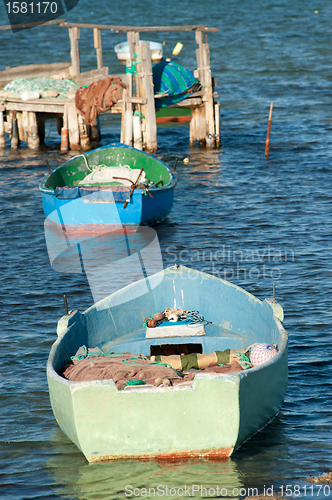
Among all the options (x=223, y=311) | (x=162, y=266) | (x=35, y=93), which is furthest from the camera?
(x=35, y=93)

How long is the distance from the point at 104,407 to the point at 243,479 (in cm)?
148

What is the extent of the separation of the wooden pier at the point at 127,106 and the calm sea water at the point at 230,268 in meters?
0.82

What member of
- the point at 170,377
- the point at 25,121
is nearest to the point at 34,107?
the point at 25,121

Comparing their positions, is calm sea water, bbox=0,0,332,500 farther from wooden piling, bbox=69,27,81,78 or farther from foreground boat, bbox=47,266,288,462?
wooden piling, bbox=69,27,81,78

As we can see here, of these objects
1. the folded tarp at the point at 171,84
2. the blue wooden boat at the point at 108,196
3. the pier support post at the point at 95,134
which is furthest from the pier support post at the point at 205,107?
the blue wooden boat at the point at 108,196

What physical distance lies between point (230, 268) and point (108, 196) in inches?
128

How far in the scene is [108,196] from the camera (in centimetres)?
1388

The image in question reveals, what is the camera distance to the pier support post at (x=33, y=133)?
22030mm

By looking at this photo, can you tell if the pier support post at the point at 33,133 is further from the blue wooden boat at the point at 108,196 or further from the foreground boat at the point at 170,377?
the foreground boat at the point at 170,377

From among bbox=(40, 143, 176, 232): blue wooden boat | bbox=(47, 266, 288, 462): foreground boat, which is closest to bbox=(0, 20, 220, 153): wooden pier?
bbox=(40, 143, 176, 232): blue wooden boat

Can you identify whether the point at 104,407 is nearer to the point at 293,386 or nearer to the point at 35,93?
the point at 293,386

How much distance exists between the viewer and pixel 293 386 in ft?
26.1

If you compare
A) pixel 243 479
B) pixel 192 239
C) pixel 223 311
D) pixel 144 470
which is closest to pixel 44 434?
pixel 144 470

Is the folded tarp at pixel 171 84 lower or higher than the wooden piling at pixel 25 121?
higher
